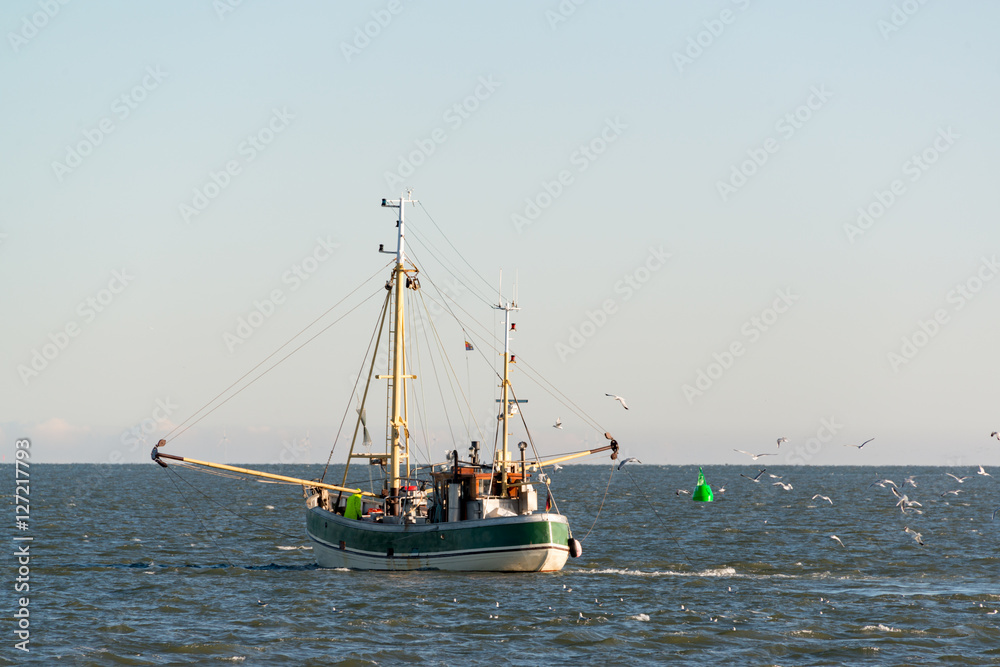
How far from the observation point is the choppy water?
31.3 m

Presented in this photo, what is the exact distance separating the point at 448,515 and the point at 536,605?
9.44 metres

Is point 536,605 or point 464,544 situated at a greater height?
point 464,544

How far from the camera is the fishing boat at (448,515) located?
45750mm

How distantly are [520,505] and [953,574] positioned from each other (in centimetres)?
1861

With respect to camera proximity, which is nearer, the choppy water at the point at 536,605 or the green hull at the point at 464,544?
the choppy water at the point at 536,605

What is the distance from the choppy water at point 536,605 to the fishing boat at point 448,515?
108cm

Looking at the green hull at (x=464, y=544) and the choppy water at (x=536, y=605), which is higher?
the green hull at (x=464, y=544)

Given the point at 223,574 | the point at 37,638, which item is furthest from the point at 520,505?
the point at 37,638

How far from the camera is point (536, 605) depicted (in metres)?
38.5

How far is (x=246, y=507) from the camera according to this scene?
108 metres

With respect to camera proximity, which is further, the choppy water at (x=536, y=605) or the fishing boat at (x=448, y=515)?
the fishing boat at (x=448, y=515)

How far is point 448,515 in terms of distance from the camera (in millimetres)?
47156

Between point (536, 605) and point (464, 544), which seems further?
point (464, 544)

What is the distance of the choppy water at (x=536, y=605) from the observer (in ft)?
103
